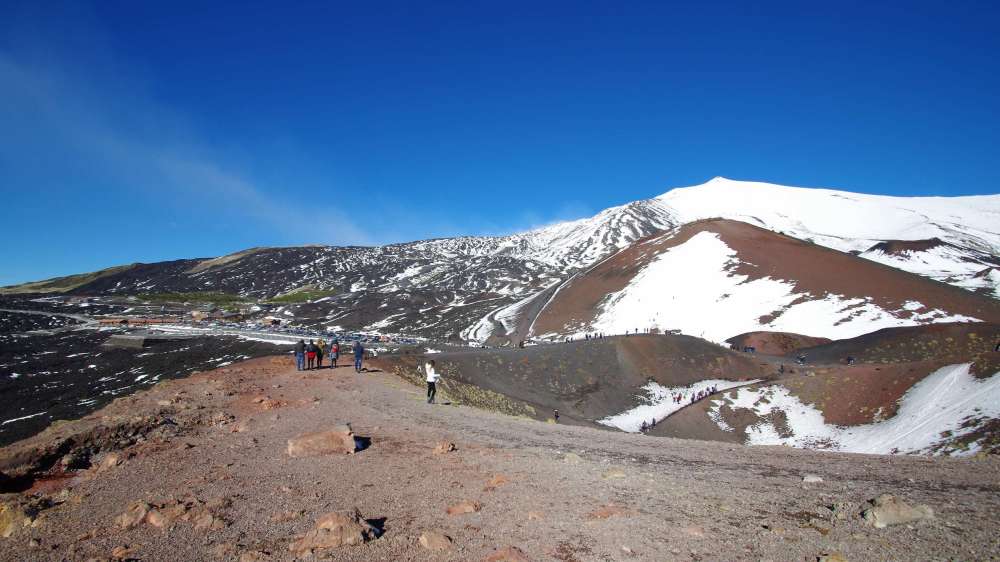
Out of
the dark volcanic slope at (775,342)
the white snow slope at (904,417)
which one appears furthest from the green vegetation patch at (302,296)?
the white snow slope at (904,417)

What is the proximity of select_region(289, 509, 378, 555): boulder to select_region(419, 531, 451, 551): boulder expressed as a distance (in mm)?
638

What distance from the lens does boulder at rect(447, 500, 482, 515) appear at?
764 cm

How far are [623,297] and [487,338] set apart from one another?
22.6 m

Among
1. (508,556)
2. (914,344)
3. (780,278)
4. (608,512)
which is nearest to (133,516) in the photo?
(508,556)

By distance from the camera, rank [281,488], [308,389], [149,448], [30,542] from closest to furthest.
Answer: [30,542]
[281,488]
[149,448]
[308,389]

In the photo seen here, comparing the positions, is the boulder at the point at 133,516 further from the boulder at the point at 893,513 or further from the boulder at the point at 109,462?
the boulder at the point at 893,513

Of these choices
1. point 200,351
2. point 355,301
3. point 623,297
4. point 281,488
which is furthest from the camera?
point 355,301

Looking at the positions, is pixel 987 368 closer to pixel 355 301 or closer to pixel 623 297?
pixel 623 297

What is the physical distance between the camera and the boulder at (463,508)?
301 inches

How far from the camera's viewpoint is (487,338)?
78.6 metres

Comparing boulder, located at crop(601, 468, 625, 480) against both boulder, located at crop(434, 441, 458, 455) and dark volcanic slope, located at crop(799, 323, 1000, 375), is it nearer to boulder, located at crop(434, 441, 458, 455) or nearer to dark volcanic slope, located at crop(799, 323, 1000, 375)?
boulder, located at crop(434, 441, 458, 455)

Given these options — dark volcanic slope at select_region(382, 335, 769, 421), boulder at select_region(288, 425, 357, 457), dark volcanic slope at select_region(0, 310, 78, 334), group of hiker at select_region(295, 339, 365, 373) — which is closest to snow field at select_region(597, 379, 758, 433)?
dark volcanic slope at select_region(382, 335, 769, 421)

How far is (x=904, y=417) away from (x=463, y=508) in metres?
30.3

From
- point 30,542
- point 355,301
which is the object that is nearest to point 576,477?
point 30,542
